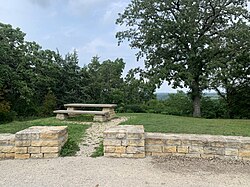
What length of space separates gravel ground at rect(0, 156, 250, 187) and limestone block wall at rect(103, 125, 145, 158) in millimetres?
152

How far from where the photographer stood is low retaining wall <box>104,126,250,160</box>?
397 centimetres

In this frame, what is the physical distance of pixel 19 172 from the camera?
340 centimetres

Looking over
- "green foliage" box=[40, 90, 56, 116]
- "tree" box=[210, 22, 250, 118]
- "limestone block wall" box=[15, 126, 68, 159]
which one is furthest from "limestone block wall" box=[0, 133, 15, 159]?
"tree" box=[210, 22, 250, 118]

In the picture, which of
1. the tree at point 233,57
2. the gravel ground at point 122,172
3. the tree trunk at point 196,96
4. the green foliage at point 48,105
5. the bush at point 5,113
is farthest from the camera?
the tree trunk at point 196,96

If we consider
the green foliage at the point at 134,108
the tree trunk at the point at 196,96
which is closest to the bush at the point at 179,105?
the tree trunk at the point at 196,96

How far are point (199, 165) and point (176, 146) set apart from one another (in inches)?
20.4

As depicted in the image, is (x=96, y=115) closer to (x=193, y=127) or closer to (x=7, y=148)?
(x=193, y=127)

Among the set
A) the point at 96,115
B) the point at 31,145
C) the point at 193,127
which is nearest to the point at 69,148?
the point at 31,145

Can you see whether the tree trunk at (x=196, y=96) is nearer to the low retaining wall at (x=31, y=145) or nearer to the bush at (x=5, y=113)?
the bush at (x=5, y=113)

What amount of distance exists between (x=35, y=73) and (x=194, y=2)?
8353 millimetres

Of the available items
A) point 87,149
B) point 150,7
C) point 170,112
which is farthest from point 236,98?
point 87,149

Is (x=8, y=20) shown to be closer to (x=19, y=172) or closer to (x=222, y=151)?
(x=19, y=172)

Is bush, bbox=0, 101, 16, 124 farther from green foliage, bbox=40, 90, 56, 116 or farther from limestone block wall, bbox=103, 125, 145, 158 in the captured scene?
limestone block wall, bbox=103, 125, 145, 158

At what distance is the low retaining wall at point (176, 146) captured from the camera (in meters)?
3.97
